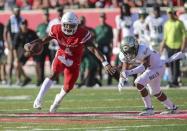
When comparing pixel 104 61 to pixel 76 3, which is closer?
pixel 104 61

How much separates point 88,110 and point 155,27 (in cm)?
674

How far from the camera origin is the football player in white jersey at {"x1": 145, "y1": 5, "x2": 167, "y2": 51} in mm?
20417

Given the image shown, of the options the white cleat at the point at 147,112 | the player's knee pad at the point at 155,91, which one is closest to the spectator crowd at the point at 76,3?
the player's knee pad at the point at 155,91

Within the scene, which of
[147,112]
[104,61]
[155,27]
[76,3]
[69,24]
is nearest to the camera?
[147,112]

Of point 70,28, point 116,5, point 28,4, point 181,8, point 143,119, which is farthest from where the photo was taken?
point 28,4

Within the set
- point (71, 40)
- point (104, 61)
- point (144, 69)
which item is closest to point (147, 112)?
point (144, 69)

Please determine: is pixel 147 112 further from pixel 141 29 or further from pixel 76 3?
pixel 76 3

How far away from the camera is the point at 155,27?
20.4 metres

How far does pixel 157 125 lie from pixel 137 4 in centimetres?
1225

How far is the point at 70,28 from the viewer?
45.1 feet

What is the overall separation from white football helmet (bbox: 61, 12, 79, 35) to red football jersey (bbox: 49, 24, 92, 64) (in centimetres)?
9

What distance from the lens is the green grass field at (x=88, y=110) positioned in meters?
11.6

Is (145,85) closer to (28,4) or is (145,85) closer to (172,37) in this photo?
(172,37)

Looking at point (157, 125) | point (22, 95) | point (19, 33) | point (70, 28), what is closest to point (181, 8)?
point (19, 33)
